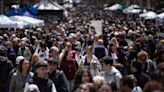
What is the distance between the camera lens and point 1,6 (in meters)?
40.4

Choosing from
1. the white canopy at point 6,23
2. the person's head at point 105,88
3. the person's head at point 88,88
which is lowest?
the white canopy at point 6,23

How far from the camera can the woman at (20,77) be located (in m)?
10.3

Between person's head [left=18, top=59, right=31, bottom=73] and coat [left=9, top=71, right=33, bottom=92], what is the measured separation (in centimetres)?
9

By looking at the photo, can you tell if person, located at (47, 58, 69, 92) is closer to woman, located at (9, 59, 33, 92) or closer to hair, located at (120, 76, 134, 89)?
woman, located at (9, 59, 33, 92)

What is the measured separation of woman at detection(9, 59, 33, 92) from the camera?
33.8ft

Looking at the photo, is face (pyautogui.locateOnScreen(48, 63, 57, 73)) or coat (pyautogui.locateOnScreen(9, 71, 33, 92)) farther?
A: face (pyautogui.locateOnScreen(48, 63, 57, 73))

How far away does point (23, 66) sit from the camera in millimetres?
10273

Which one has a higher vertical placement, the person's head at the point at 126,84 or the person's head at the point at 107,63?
the person's head at the point at 126,84

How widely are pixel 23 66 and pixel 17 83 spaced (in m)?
A: 0.33

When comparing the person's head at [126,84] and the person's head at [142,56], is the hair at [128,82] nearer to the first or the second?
the person's head at [126,84]

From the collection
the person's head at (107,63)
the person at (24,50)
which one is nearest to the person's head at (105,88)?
the person's head at (107,63)

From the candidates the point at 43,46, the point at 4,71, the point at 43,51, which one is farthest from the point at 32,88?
the point at 43,46

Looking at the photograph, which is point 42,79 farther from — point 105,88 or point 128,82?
point 105,88

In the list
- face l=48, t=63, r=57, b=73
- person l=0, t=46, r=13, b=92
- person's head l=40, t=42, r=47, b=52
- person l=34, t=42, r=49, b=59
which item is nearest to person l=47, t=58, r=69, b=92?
face l=48, t=63, r=57, b=73
